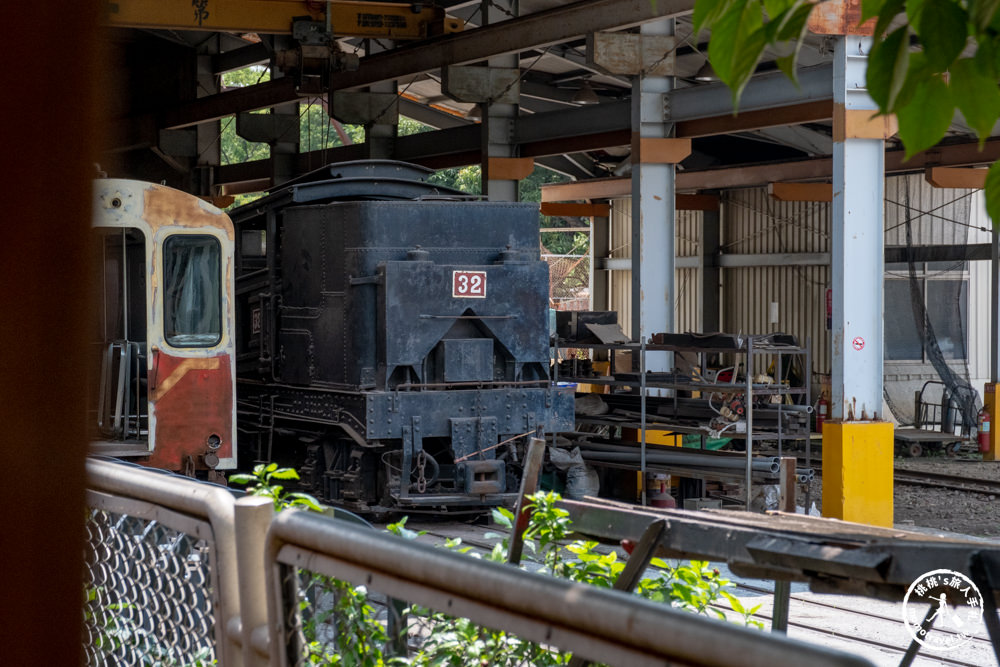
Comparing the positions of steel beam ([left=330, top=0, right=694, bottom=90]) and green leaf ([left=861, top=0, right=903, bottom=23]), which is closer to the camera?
green leaf ([left=861, top=0, right=903, bottom=23])

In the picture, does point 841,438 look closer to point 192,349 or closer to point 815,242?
point 192,349

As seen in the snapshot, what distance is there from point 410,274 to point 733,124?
5454 millimetres

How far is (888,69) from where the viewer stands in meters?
1.72

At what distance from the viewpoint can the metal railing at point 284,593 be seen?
141 cm

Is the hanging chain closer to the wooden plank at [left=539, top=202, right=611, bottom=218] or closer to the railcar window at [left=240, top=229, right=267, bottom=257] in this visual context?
the railcar window at [left=240, top=229, right=267, bottom=257]

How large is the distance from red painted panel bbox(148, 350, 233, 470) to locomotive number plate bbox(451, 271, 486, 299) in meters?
2.57

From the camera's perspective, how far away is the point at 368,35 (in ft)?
58.5

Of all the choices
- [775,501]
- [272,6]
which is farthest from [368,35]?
[775,501]

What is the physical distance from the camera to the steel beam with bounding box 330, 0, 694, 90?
46.4ft

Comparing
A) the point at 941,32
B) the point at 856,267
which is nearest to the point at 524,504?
the point at 941,32

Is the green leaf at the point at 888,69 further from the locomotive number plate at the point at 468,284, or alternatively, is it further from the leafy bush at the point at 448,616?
the locomotive number plate at the point at 468,284

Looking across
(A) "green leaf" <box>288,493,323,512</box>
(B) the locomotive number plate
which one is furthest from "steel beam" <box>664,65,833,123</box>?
(A) "green leaf" <box>288,493,323,512</box>

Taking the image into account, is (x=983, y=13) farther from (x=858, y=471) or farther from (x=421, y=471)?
(x=858, y=471)

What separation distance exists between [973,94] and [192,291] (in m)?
9.51
